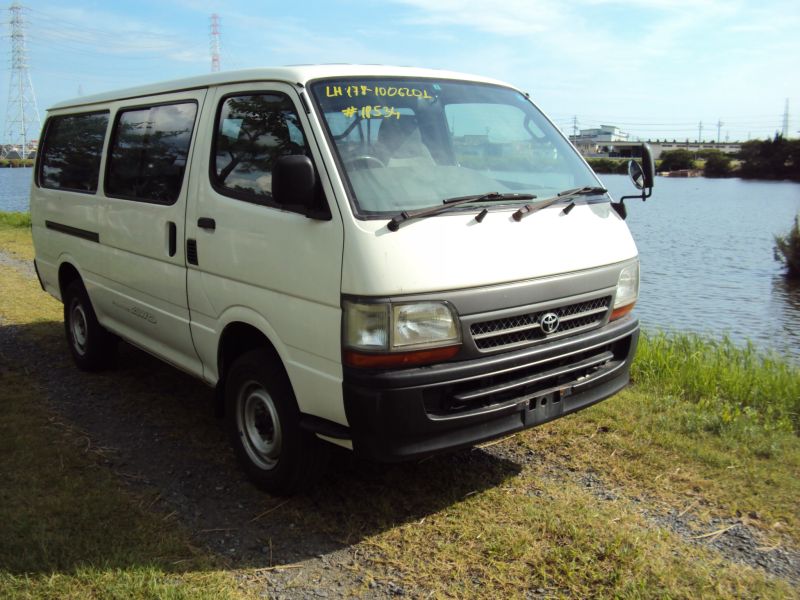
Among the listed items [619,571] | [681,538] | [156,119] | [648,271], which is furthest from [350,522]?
[648,271]

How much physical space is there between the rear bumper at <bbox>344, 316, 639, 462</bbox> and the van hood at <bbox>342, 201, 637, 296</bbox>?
38 cm

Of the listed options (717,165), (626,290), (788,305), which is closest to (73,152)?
(626,290)

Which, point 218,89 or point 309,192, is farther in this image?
point 218,89

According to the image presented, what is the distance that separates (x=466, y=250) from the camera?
3.35 m

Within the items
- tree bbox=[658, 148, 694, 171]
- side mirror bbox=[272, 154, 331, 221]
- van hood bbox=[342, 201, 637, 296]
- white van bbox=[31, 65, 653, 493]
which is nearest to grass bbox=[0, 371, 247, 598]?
white van bbox=[31, 65, 653, 493]

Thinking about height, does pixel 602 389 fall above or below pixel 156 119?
below

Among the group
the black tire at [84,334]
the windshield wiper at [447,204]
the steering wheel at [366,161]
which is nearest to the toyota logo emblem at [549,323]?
the windshield wiper at [447,204]

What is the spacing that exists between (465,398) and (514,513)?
864 mm

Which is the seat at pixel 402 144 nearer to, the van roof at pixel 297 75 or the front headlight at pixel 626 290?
the van roof at pixel 297 75

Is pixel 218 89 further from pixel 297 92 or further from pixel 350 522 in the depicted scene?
pixel 350 522

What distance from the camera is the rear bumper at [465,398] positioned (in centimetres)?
314

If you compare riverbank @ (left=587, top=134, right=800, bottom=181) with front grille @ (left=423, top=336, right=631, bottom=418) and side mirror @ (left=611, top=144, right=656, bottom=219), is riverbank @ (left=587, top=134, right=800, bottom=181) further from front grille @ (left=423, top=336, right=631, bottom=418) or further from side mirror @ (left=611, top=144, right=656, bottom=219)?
front grille @ (left=423, top=336, right=631, bottom=418)

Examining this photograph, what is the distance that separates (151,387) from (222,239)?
247cm

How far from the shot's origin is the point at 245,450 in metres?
4.12
